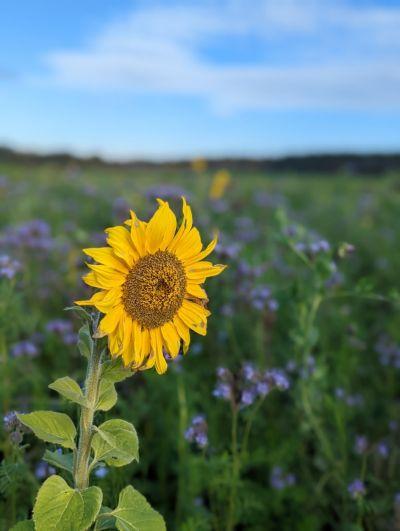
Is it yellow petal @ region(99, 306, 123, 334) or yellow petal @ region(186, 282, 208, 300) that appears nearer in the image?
yellow petal @ region(99, 306, 123, 334)

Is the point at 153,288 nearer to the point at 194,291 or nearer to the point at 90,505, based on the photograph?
the point at 194,291

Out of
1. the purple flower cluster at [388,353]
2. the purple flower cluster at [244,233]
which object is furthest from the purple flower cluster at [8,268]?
the purple flower cluster at [244,233]

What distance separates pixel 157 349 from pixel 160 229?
1.22 feet

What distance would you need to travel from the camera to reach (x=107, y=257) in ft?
5.38

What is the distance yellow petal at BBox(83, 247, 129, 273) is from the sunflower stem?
0.73ft

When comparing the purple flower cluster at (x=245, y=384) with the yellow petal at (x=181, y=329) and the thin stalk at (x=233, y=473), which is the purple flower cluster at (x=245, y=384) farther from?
the yellow petal at (x=181, y=329)

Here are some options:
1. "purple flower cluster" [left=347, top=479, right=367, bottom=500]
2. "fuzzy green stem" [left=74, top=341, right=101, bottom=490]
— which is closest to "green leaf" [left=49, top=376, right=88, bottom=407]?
"fuzzy green stem" [left=74, top=341, right=101, bottom=490]

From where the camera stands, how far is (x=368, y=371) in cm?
425

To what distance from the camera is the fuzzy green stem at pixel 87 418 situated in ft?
5.36

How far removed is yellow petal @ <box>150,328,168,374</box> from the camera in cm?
175

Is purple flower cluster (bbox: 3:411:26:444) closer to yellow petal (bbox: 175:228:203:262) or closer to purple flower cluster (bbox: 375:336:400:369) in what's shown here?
yellow petal (bbox: 175:228:203:262)

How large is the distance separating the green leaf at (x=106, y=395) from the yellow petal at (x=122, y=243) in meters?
0.35

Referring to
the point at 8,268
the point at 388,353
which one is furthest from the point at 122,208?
the point at 388,353

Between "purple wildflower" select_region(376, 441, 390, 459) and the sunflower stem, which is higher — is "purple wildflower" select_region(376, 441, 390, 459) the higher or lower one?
the lower one
